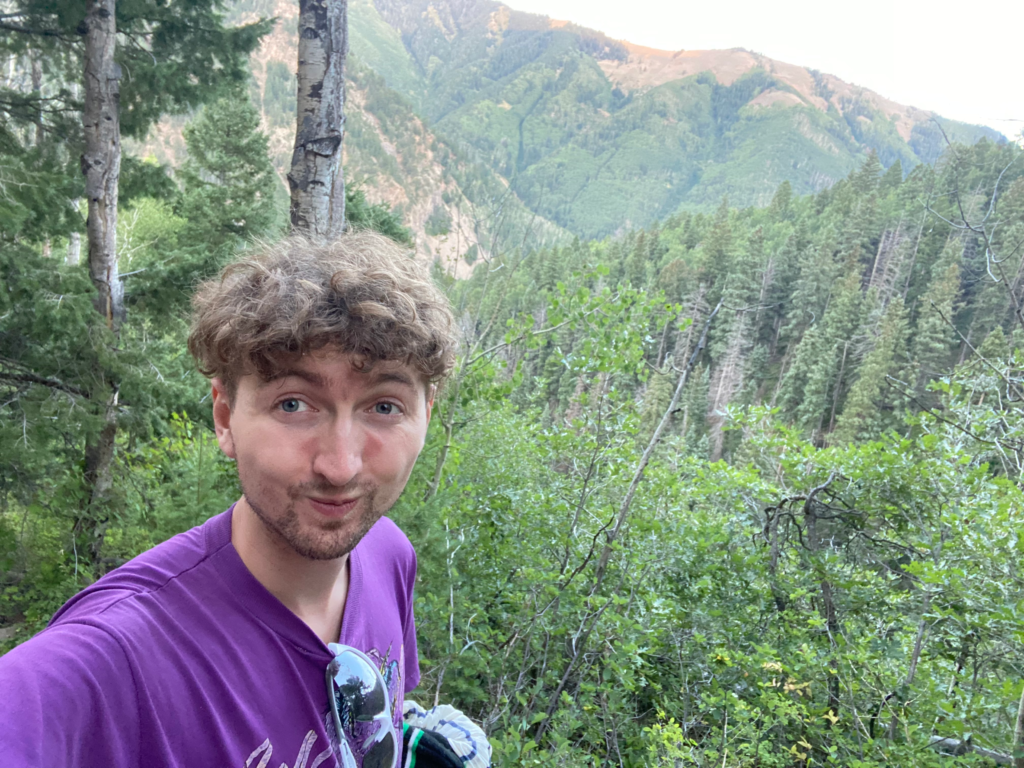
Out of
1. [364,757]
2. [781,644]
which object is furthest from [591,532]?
[364,757]

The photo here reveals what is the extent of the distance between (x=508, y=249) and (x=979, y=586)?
3603 mm

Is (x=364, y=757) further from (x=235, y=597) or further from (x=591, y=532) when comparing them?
A: (x=591, y=532)

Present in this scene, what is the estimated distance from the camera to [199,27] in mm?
5562

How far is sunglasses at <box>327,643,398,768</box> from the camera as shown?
105 cm

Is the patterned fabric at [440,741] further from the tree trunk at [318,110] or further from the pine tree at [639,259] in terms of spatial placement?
the pine tree at [639,259]

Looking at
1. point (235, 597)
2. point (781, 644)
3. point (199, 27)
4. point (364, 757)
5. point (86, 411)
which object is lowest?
point (781, 644)

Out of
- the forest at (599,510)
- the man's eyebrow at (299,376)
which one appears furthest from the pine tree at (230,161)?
the man's eyebrow at (299,376)

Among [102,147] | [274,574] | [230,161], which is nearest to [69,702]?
[274,574]

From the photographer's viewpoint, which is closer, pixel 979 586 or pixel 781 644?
pixel 979 586

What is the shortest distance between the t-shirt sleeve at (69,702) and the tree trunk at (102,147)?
511 cm

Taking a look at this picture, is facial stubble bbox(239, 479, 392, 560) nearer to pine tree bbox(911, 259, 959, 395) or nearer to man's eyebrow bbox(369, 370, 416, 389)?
man's eyebrow bbox(369, 370, 416, 389)

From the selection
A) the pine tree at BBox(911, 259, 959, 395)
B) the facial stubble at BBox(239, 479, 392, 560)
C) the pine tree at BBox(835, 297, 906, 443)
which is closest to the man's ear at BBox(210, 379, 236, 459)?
the facial stubble at BBox(239, 479, 392, 560)

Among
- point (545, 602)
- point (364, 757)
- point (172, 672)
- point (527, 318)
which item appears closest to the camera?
point (172, 672)

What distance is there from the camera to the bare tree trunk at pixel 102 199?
185 inches
